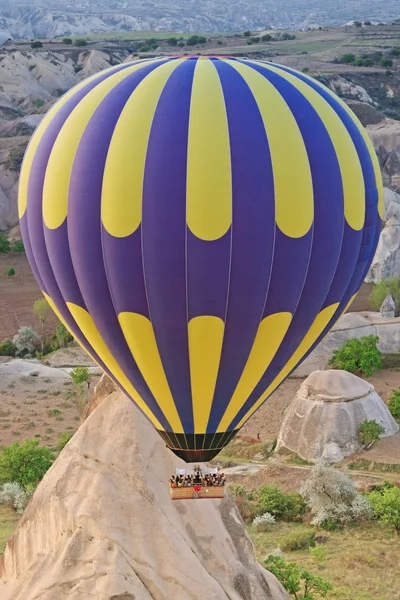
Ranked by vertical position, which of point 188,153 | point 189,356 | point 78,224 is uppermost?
point 188,153

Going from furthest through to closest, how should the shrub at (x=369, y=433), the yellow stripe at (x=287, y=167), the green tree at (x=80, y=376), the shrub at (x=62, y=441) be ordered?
the green tree at (x=80, y=376)
the shrub at (x=369, y=433)
the shrub at (x=62, y=441)
the yellow stripe at (x=287, y=167)

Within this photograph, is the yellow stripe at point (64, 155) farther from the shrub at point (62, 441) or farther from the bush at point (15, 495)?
the shrub at point (62, 441)

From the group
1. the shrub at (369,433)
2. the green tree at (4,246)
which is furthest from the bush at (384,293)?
the green tree at (4,246)

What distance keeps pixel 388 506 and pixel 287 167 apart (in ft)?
42.2

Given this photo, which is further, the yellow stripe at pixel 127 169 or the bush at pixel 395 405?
the bush at pixel 395 405

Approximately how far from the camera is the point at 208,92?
13.7 m

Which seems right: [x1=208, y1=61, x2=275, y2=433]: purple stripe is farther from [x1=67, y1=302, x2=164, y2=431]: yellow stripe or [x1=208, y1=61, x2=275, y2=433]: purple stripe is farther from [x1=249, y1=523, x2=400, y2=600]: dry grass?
[x1=249, y1=523, x2=400, y2=600]: dry grass

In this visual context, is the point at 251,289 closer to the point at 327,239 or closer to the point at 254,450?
the point at 327,239

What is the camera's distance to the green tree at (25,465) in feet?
80.5

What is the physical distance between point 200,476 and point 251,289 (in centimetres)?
345

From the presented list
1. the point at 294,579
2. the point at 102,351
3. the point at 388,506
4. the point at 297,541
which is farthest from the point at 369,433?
the point at 102,351

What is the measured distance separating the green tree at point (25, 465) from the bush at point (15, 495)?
327mm

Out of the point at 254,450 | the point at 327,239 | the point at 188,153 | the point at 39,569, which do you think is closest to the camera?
the point at 188,153

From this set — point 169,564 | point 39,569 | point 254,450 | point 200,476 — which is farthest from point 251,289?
point 254,450
